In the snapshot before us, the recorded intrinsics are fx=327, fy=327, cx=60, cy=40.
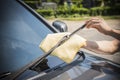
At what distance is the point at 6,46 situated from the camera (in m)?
2.54

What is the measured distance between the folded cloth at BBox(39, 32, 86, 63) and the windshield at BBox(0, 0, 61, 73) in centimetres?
31

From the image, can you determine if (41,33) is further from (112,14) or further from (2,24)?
(112,14)

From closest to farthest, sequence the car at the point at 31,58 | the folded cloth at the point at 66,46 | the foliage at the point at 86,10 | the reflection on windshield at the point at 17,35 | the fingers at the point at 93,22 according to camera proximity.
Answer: the folded cloth at the point at 66,46 < the car at the point at 31,58 < the fingers at the point at 93,22 < the reflection on windshield at the point at 17,35 < the foliage at the point at 86,10

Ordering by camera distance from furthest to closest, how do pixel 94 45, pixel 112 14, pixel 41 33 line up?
pixel 112 14 → pixel 41 33 → pixel 94 45

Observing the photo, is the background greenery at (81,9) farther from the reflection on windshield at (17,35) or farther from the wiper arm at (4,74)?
the wiper arm at (4,74)

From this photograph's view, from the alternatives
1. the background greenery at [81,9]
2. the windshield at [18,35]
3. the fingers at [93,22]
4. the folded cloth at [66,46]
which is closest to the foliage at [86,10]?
the background greenery at [81,9]

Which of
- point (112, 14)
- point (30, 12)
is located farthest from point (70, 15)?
point (30, 12)

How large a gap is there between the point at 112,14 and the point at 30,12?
14.9 meters

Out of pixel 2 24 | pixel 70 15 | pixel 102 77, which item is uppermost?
pixel 2 24

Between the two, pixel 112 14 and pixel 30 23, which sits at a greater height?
pixel 30 23

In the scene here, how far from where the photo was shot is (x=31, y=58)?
249 cm

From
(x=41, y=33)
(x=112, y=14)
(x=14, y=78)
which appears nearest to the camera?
(x=14, y=78)

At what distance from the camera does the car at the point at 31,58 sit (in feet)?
7.19

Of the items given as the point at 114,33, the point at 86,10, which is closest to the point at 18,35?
the point at 114,33
